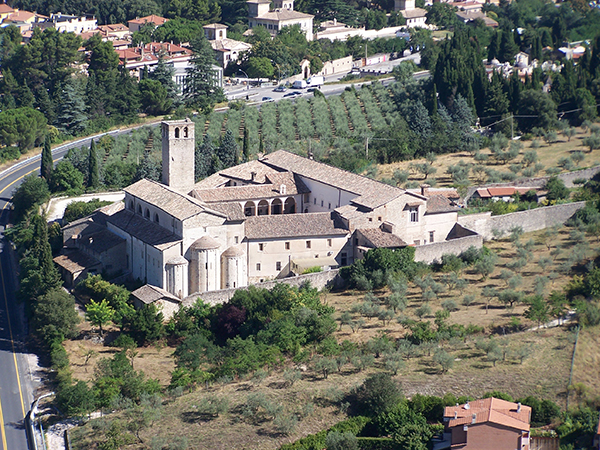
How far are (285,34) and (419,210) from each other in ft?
219

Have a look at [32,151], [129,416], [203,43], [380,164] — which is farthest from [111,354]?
[203,43]

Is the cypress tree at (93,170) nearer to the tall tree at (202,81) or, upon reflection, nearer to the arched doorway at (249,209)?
the arched doorway at (249,209)

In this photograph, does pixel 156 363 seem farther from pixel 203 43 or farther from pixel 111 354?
pixel 203 43

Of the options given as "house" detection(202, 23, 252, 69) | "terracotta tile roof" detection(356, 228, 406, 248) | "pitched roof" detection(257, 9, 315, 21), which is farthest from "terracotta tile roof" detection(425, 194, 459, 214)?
"pitched roof" detection(257, 9, 315, 21)

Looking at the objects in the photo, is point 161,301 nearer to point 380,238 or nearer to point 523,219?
point 380,238

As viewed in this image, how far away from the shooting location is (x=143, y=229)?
59250 millimetres

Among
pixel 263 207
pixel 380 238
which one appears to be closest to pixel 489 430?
pixel 380 238

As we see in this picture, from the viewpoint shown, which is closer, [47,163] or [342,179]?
[342,179]

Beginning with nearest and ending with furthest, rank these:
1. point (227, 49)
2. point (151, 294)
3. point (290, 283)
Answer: point (151, 294) → point (290, 283) → point (227, 49)

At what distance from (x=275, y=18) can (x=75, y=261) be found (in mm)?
74320

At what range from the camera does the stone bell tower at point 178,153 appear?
62.5m

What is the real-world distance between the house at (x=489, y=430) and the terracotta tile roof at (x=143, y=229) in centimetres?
2053

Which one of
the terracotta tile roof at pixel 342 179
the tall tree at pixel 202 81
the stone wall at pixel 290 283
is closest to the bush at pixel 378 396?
the stone wall at pixel 290 283

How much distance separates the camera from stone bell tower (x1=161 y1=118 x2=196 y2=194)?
62531 millimetres
